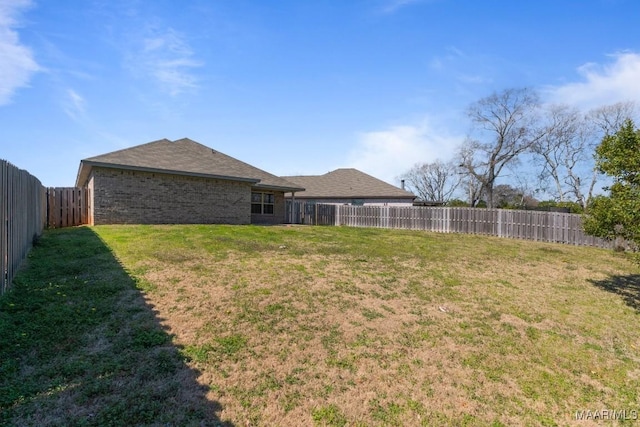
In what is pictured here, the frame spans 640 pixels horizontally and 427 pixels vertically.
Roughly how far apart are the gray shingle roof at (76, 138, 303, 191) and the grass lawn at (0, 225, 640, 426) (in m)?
Result: 7.73

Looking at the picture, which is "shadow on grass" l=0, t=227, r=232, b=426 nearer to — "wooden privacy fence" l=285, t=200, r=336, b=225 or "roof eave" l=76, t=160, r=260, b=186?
"roof eave" l=76, t=160, r=260, b=186

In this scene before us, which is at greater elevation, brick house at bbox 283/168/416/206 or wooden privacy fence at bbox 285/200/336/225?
brick house at bbox 283/168/416/206

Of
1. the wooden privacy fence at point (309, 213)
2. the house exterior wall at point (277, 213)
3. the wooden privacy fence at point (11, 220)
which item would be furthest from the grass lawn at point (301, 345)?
the wooden privacy fence at point (309, 213)

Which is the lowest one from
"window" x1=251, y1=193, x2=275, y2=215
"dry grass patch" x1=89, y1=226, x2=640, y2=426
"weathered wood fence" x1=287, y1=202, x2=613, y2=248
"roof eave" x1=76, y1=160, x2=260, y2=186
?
"dry grass patch" x1=89, y1=226, x2=640, y2=426

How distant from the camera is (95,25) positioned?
9.19 m

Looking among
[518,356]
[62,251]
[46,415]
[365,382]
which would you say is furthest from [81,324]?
[518,356]

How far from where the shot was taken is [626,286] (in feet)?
28.2

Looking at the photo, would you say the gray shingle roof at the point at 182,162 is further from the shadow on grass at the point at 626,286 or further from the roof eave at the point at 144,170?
the shadow on grass at the point at 626,286

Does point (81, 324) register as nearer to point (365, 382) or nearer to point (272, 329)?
point (272, 329)

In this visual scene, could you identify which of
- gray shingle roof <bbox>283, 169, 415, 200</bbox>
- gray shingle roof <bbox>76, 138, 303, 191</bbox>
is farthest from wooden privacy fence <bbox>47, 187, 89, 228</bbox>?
gray shingle roof <bbox>283, 169, 415, 200</bbox>

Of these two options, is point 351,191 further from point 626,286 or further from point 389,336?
point 389,336

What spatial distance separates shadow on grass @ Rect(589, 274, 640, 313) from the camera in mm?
7569

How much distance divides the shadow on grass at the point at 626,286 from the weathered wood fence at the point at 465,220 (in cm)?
336

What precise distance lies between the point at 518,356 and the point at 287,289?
12.8 feet
